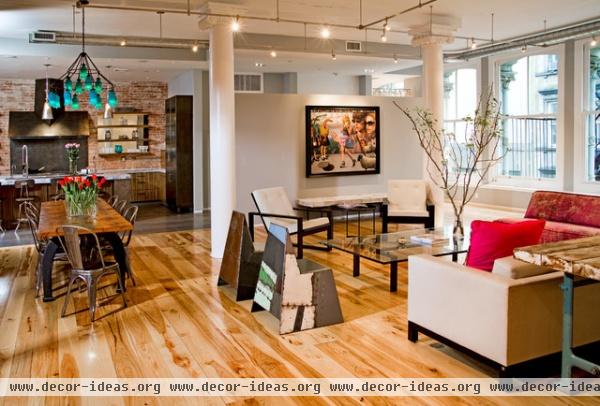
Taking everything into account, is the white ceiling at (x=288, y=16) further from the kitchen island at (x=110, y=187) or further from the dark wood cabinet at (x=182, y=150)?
the kitchen island at (x=110, y=187)

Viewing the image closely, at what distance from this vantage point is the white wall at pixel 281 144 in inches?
384

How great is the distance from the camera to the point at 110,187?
444 inches

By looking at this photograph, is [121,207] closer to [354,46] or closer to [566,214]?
[354,46]

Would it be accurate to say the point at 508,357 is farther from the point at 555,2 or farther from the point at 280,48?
the point at 280,48

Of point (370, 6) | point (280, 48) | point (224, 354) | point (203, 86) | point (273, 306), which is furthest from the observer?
point (203, 86)

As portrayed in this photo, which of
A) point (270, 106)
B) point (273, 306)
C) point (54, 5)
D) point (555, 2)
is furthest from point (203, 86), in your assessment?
point (273, 306)

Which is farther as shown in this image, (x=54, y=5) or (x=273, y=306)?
(x=54, y=5)

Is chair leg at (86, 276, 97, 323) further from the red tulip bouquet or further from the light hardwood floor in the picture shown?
the red tulip bouquet

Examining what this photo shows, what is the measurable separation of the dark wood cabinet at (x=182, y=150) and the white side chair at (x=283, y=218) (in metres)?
4.61

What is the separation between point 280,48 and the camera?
9891 millimetres

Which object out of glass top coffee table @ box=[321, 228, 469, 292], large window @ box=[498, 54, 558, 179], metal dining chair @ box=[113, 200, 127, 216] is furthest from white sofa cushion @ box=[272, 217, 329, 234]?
large window @ box=[498, 54, 558, 179]

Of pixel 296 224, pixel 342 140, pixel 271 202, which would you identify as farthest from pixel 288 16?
pixel 296 224

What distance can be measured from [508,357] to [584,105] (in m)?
8.23

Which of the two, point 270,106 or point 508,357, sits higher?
point 270,106
